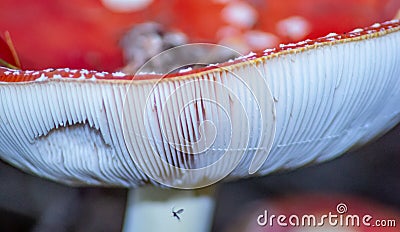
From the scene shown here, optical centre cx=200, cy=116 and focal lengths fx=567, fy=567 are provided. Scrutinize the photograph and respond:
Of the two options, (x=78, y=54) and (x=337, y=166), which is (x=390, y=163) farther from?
(x=78, y=54)

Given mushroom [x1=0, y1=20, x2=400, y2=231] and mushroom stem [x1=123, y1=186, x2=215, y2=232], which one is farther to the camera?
mushroom stem [x1=123, y1=186, x2=215, y2=232]

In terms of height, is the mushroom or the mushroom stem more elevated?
the mushroom

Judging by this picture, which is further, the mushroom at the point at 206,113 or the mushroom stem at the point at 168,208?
the mushroom stem at the point at 168,208

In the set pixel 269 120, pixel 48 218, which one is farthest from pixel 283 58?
pixel 48 218
